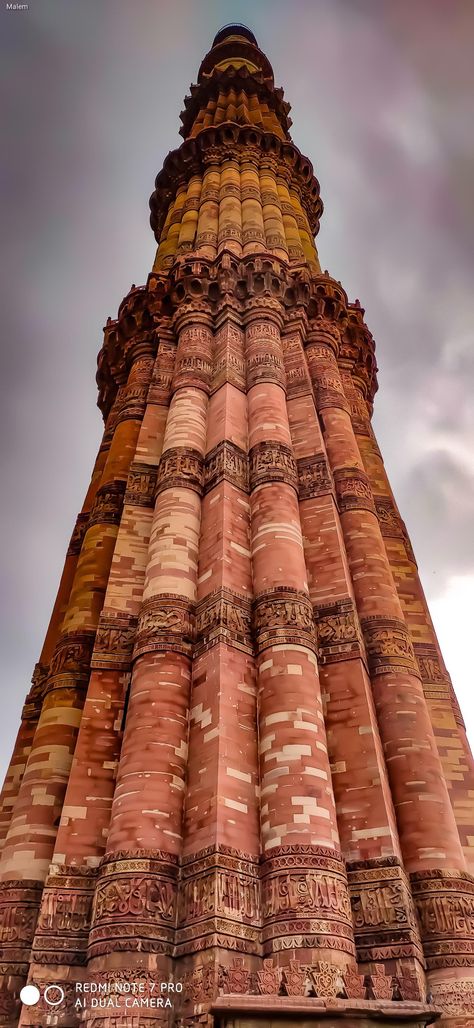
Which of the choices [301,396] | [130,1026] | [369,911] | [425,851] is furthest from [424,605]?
[130,1026]

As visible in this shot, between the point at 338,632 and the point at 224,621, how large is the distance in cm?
162

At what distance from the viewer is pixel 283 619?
8703 millimetres

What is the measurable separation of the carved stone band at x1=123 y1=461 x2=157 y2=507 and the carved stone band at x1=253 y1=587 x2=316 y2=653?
343cm

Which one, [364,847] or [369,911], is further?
[364,847]

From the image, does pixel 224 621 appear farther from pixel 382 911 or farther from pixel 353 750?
pixel 382 911

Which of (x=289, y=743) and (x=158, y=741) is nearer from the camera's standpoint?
(x=289, y=743)

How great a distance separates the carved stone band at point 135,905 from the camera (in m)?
6.38

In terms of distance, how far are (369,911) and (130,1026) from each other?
2.39 metres

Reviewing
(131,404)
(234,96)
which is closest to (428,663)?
(131,404)

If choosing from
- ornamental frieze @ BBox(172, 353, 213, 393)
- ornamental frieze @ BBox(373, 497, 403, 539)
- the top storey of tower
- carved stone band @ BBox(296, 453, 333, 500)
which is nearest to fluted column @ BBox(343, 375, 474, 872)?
ornamental frieze @ BBox(373, 497, 403, 539)

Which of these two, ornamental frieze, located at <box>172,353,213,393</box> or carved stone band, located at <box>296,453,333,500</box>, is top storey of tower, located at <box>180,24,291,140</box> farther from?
carved stone band, located at <box>296,453,333,500</box>

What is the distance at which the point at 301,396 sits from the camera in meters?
13.3

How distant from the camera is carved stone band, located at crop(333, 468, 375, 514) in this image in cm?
1222

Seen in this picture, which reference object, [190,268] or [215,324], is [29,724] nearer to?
[215,324]
